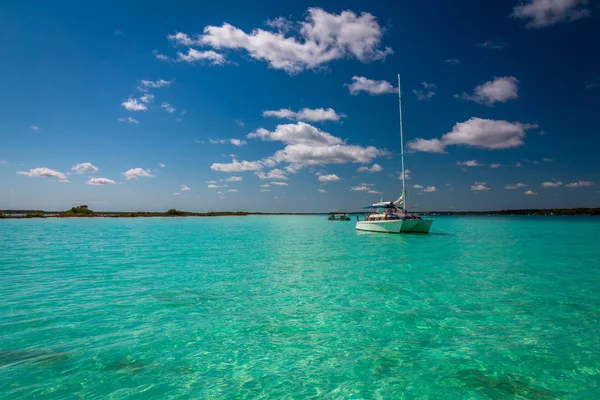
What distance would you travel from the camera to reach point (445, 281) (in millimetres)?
16312

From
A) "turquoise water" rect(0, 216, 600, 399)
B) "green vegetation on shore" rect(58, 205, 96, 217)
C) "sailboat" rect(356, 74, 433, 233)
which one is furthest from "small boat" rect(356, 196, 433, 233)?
"green vegetation on shore" rect(58, 205, 96, 217)

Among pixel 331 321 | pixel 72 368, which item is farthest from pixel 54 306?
pixel 331 321

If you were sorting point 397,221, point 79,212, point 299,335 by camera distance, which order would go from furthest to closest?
point 79,212 < point 397,221 < point 299,335

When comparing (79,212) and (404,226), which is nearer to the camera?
(404,226)

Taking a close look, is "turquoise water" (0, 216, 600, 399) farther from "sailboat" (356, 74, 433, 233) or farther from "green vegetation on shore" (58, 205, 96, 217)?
"green vegetation on shore" (58, 205, 96, 217)

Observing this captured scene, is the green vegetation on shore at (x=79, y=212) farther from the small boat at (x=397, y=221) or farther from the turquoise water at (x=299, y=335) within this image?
the turquoise water at (x=299, y=335)

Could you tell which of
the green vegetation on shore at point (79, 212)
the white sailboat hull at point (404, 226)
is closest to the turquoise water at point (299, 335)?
the white sailboat hull at point (404, 226)

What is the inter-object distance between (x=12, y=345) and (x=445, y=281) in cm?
1683

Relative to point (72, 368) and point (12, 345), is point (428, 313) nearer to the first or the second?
point (72, 368)

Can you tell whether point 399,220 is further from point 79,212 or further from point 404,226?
point 79,212

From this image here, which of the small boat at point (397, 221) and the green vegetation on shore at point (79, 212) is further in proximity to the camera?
the green vegetation on shore at point (79, 212)

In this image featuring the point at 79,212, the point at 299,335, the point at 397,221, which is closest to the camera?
the point at 299,335

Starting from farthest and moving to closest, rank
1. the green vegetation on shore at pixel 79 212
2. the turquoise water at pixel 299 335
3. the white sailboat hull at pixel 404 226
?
the green vegetation on shore at pixel 79 212 → the white sailboat hull at pixel 404 226 → the turquoise water at pixel 299 335

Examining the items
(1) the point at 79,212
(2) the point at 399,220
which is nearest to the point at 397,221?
(2) the point at 399,220
